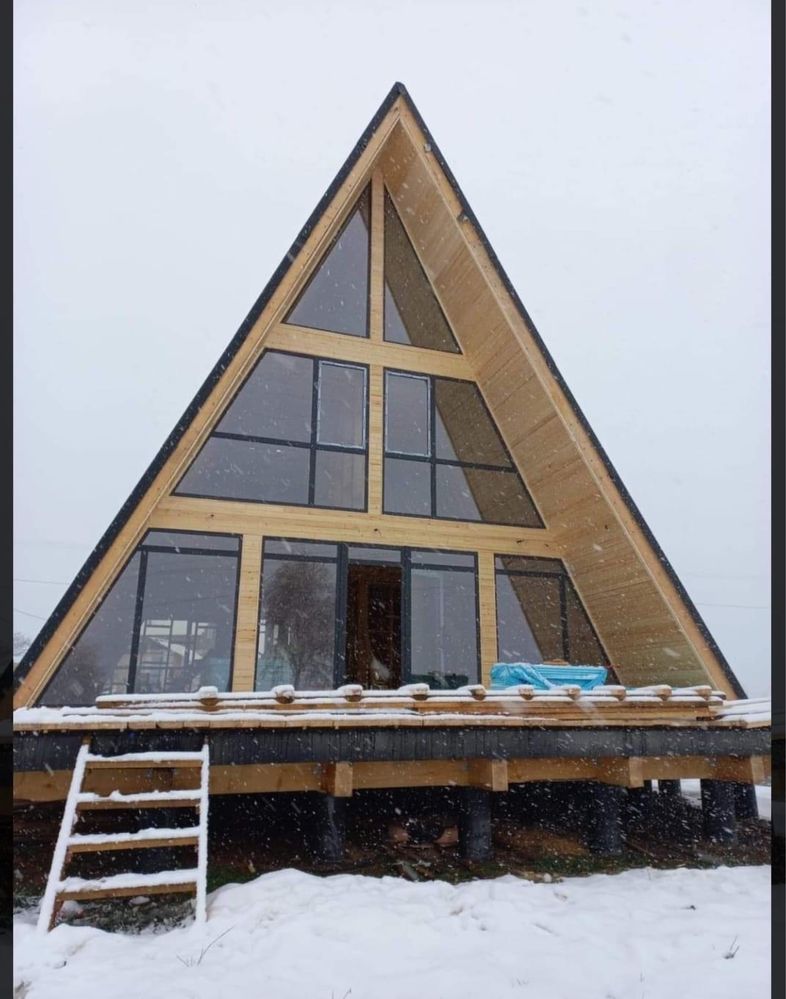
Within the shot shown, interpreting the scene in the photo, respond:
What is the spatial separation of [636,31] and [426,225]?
251 feet

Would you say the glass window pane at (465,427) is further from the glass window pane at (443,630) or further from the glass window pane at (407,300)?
the glass window pane at (443,630)

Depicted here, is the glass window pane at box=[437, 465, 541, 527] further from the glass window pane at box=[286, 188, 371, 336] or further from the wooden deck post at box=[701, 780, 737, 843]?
the wooden deck post at box=[701, 780, 737, 843]

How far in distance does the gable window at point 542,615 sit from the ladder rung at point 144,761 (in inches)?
200

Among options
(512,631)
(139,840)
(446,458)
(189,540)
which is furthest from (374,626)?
(139,840)

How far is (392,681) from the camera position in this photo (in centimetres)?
931

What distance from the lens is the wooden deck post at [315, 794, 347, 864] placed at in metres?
5.73

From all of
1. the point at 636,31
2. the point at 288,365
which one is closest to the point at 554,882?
the point at 288,365

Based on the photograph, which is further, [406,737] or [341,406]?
[341,406]

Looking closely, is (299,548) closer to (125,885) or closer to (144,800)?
(144,800)

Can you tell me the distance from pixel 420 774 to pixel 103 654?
3.64m

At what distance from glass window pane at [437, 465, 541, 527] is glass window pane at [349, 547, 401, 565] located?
842 mm

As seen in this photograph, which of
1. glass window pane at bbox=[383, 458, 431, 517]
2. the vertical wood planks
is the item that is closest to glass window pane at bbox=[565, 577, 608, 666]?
the vertical wood planks

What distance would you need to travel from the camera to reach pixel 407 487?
31.1 feet

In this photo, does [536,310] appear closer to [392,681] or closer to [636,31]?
[636,31]
